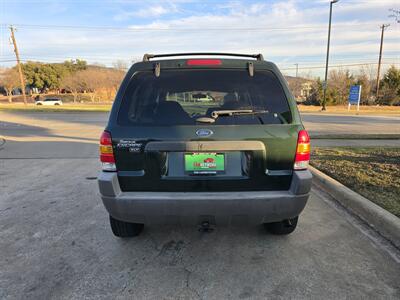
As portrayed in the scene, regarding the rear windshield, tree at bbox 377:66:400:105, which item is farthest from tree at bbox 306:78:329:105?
the rear windshield

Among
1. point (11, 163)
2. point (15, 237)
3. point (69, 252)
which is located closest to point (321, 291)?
point (69, 252)

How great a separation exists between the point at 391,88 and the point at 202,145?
4282 cm

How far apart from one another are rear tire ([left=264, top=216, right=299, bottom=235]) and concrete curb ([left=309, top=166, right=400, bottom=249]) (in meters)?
1.03

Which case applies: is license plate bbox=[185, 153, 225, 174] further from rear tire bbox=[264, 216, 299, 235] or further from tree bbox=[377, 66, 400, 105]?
tree bbox=[377, 66, 400, 105]

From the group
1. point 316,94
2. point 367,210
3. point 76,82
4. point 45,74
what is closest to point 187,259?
point 367,210

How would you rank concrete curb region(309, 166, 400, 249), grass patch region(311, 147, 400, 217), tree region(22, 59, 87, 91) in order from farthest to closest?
tree region(22, 59, 87, 91), grass patch region(311, 147, 400, 217), concrete curb region(309, 166, 400, 249)

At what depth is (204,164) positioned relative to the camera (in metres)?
2.56

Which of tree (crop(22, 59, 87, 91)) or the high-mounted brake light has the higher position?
tree (crop(22, 59, 87, 91))

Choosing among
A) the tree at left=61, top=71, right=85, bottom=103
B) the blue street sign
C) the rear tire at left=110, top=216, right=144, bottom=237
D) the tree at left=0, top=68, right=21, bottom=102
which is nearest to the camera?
the rear tire at left=110, top=216, right=144, bottom=237

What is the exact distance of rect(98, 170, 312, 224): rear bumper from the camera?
2.53 m

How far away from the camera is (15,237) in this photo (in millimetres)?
3422

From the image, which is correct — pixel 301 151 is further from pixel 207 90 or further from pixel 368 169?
pixel 368 169

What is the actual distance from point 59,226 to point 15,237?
0.46 meters

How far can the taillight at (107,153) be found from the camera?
102 inches
